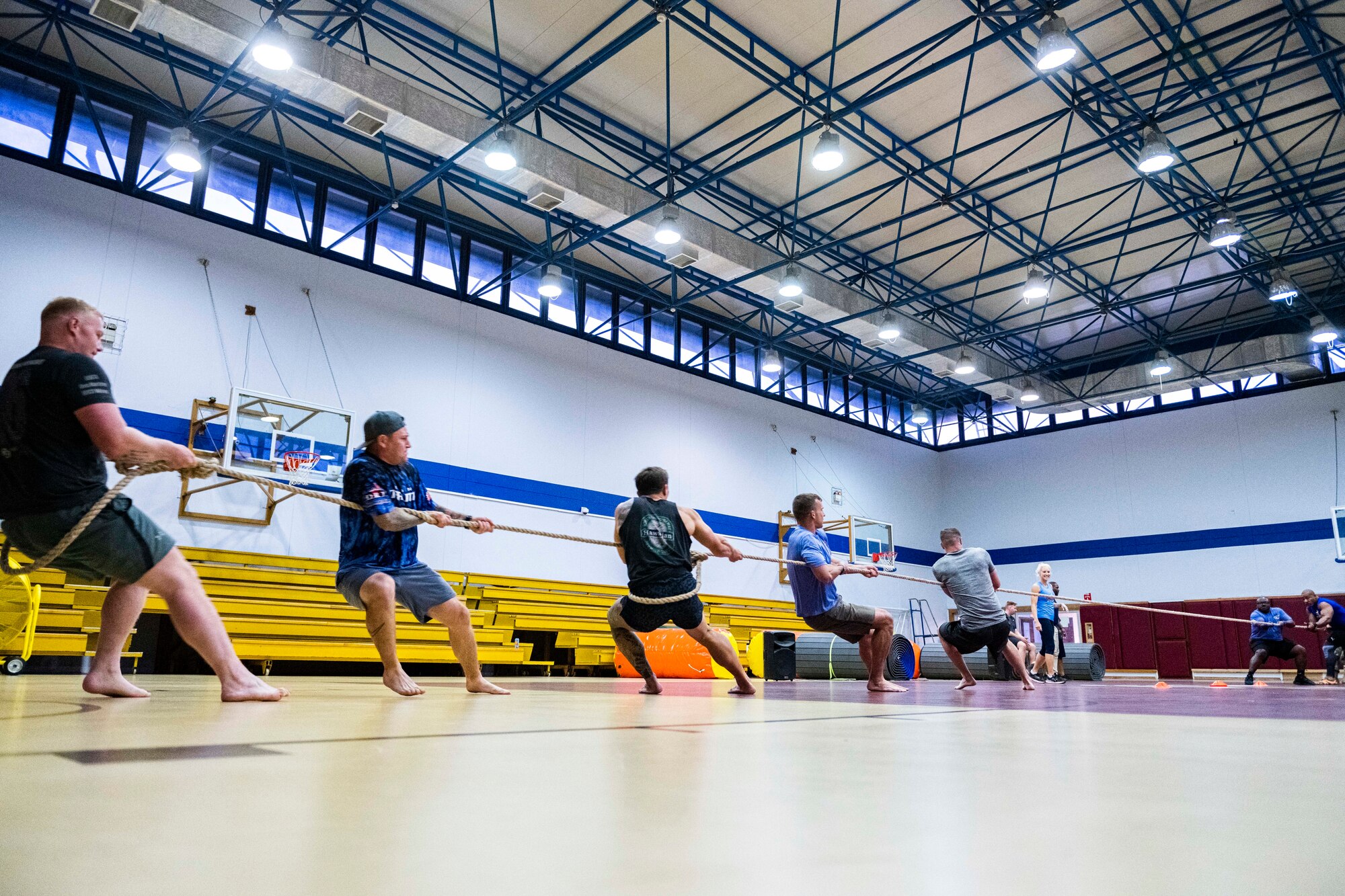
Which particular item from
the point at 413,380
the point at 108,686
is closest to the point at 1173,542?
the point at 413,380

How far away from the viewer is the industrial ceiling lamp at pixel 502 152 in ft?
32.7

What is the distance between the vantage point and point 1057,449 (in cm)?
2286

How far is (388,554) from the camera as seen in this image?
450 cm

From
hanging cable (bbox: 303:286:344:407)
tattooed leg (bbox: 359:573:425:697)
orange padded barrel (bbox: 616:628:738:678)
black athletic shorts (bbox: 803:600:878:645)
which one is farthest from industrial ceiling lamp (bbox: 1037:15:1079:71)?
hanging cable (bbox: 303:286:344:407)

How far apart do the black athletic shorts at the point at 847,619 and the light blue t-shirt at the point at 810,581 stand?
0.15 ft

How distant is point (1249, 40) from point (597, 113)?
361 inches

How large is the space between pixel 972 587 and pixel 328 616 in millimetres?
8309

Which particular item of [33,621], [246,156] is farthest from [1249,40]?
[33,621]

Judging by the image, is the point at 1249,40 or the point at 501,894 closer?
the point at 501,894

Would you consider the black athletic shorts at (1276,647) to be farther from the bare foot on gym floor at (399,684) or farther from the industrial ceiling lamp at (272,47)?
the industrial ceiling lamp at (272,47)

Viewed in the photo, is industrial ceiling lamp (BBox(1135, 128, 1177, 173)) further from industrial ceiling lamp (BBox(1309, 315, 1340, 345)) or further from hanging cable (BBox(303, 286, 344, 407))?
hanging cable (BBox(303, 286, 344, 407))

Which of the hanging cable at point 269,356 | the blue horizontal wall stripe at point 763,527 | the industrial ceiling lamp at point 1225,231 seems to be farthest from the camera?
the blue horizontal wall stripe at point 763,527

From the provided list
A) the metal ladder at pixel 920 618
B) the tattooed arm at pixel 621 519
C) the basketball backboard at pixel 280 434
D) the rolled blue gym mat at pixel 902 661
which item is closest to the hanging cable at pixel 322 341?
the basketball backboard at pixel 280 434

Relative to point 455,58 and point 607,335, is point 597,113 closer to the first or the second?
point 455,58
